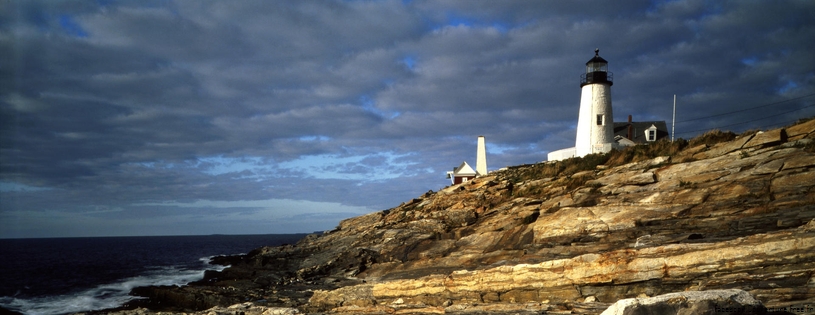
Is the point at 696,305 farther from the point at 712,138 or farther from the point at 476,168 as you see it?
the point at 476,168

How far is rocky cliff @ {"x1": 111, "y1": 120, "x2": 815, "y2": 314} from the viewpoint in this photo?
17.0 meters

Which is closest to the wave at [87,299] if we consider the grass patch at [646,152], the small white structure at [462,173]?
the small white structure at [462,173]

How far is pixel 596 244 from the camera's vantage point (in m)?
21.8

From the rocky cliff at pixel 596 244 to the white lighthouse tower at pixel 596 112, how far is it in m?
5.79

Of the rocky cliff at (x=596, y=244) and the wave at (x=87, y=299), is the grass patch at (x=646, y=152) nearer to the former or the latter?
the rocky cliff at (x=596, y=244)

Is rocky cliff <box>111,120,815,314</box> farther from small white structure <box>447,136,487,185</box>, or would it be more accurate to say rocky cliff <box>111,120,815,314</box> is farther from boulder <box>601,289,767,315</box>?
small white structure <box>447,136,487,185</box>

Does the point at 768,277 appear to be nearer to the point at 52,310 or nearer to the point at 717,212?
the point at 717,212

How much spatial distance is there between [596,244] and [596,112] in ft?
69.7

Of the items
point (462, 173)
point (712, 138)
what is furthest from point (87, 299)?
point (712, 138)

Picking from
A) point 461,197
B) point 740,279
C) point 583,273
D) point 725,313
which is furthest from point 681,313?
point 461,197

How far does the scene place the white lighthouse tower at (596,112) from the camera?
132 feet

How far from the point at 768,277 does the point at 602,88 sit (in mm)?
27216

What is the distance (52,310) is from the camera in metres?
35.0

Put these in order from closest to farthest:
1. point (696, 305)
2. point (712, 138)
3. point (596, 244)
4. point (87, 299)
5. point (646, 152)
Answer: point (696, 305)
point (596, 244)
point (712, 138)
point (646, 152)
point (87, 299)
